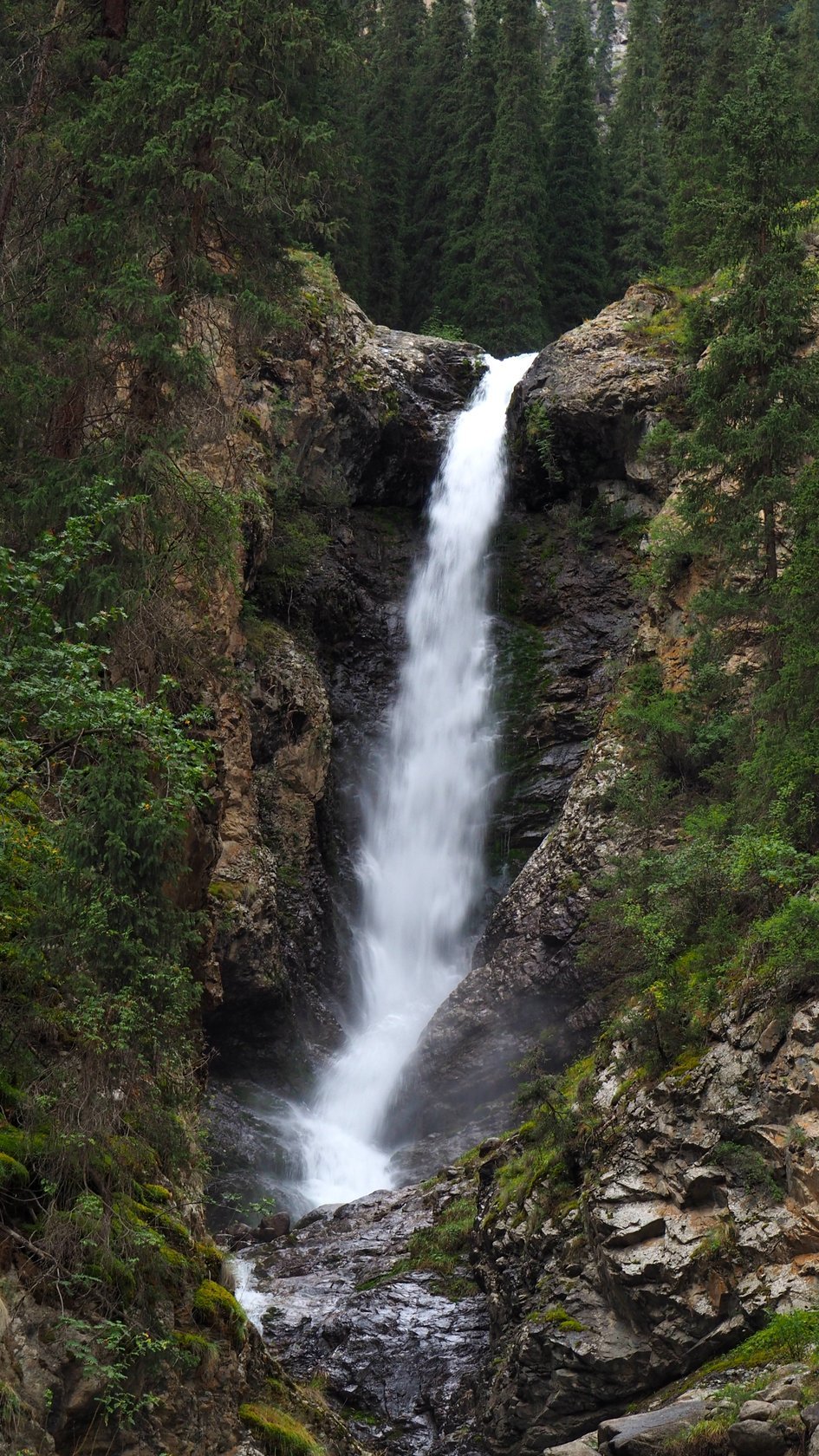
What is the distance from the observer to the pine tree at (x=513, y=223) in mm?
33969

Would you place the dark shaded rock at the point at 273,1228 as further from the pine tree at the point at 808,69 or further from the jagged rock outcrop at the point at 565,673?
the pine tree at the point at 808,69

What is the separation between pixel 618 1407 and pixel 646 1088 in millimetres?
2696

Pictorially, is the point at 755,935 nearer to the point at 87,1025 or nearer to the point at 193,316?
the point at 87,1025

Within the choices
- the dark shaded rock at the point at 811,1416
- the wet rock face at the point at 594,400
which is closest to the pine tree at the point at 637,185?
the wet rock face at the point at 594,400

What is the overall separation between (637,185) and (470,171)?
212 inches

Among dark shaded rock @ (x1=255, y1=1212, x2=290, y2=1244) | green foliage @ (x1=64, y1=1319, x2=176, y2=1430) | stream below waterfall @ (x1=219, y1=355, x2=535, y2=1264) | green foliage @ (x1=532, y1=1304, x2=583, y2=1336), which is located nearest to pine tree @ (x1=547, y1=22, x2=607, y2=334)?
stream below waterfall @ (x1=219, y1=355, x2=535, y2=1264)

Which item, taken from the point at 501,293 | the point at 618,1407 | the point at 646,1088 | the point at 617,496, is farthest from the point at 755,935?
the point at 501,293

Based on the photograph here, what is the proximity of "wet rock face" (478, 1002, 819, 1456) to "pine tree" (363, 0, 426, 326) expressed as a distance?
99.9 ft

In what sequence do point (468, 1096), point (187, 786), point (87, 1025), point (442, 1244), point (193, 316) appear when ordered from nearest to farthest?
point (87, 1025) < point (187, 786) < point (193, 316) < point (442, 1244) < point (468, 1096)

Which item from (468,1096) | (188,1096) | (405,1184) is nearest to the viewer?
(188,1096)

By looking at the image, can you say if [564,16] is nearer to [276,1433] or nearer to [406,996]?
[406,996]

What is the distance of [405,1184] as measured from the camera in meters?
16.8

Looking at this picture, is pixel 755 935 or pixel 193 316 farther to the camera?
pixel 193 316

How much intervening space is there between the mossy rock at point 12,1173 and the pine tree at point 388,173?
32.9 m
